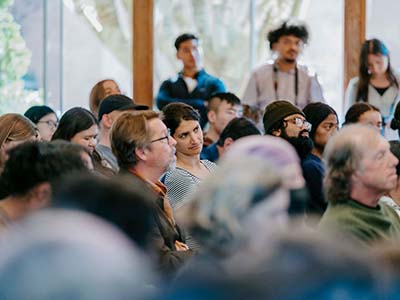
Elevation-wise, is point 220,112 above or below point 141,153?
below

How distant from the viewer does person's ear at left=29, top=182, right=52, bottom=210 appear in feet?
9.30

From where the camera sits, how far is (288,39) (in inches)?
275

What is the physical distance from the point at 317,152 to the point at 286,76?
211 centimetres

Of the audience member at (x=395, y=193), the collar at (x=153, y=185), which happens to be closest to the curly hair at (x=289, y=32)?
the audience member at (x=395, y=193)

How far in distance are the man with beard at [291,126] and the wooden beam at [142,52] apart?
110 inches

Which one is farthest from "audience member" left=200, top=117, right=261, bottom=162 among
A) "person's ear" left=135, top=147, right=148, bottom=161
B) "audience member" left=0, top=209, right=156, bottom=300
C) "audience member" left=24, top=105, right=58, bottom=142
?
"audience member" left=0, top=209, right=156, bottom=300

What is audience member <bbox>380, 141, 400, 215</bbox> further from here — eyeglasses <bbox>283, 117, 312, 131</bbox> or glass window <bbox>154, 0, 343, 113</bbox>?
glass window <bbox>154, 0, 343, 113</bbox>

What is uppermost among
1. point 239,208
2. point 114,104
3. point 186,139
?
point 239,208

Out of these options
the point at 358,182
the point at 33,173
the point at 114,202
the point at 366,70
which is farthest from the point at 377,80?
the point at 114,202

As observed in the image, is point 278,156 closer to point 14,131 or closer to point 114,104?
point 14,131

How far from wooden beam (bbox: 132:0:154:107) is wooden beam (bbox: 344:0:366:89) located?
142 cm

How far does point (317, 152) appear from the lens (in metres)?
4.98

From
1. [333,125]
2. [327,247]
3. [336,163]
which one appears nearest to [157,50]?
[333,125]

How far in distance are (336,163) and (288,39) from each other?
377 cm
